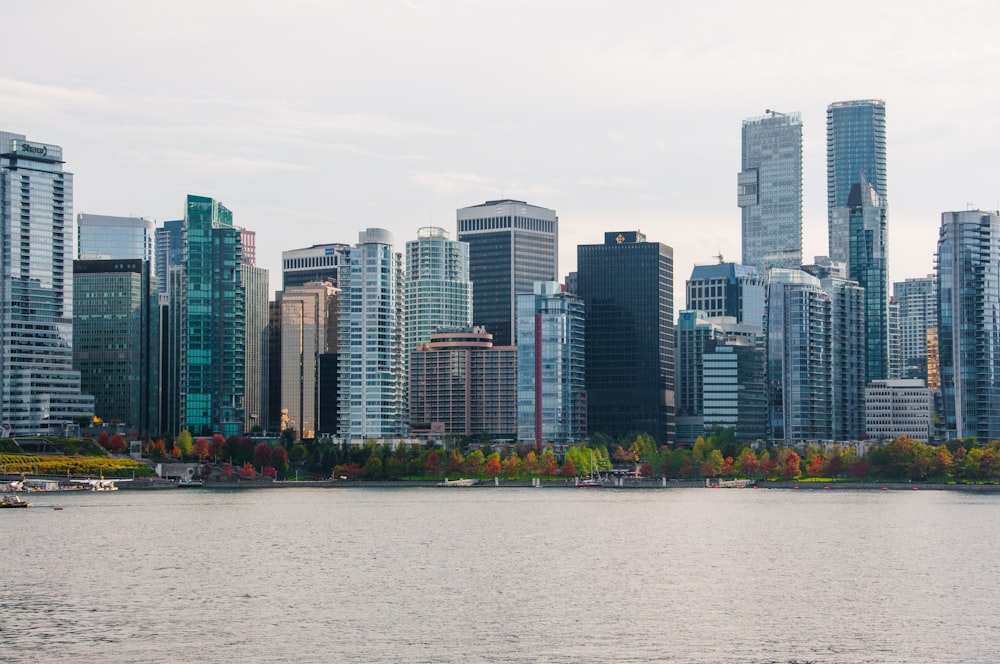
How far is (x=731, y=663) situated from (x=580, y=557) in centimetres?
5821

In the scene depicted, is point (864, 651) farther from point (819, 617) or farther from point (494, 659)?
point (494, 659)

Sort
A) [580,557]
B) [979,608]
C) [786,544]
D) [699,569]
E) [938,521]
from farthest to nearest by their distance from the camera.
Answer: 1. [938,521]
2. [786,544]
3. [580,557]
4. [699,569]
5. [979,608]

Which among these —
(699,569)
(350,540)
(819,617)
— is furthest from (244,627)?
(350,540)

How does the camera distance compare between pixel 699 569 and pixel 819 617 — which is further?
pixel 699 569

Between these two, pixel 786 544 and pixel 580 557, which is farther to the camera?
pixel 786 544

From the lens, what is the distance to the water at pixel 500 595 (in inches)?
3725

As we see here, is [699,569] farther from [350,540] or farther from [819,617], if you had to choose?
[350,540]

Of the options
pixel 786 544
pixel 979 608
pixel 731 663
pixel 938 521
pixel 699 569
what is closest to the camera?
pixel 731 663

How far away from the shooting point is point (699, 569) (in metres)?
138

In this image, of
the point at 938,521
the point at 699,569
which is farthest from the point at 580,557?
the point at 938,521

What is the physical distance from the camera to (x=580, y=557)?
14762 cm

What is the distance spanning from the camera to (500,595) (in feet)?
389

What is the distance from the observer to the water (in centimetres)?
9462

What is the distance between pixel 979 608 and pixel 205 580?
6189cm
